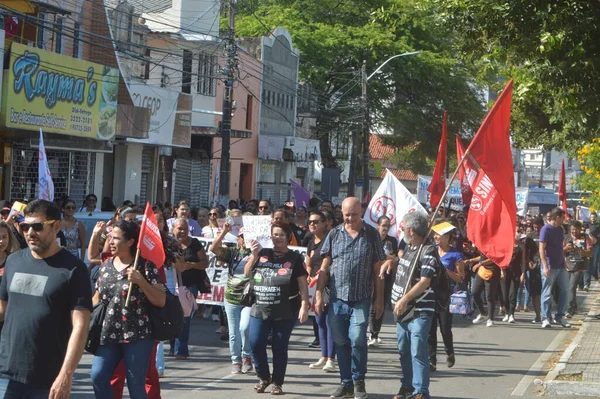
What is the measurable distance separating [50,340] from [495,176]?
5.43 meters

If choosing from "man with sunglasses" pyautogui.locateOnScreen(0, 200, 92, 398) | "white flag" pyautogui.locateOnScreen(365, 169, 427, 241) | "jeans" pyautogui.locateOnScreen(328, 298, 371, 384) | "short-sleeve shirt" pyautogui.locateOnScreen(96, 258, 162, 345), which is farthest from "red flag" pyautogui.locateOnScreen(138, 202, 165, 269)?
"white flag" pyautogui.locateOnScreen(365, 169, 427, 241)

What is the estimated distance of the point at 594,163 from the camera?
2002cm

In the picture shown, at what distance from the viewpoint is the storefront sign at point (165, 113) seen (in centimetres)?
2856

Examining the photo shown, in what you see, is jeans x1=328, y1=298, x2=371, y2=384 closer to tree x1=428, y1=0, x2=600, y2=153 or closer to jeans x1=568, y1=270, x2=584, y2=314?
tree x1=428, y1=0, x2=600, y2=153

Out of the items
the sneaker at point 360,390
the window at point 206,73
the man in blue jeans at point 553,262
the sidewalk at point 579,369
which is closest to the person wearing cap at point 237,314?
the sneaker at point 360,390

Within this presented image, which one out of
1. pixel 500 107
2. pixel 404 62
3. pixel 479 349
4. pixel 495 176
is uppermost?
pixel 404 62

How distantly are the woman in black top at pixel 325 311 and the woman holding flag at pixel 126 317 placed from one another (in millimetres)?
3811

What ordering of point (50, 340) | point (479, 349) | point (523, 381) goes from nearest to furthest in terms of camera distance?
point (50, 340) < point (523, 381) < point (479, 349)

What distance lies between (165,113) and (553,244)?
15642 millimetres

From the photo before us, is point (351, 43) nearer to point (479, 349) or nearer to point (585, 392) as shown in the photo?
point (479, 349)

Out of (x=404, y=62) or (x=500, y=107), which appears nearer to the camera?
(x=500, y=107)

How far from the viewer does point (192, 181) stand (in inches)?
1399

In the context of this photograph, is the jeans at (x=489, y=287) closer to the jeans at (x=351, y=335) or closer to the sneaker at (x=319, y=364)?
the sneaker at (x=319, y=364)

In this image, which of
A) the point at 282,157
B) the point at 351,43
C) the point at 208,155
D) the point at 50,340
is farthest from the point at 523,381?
the point at 351,43
